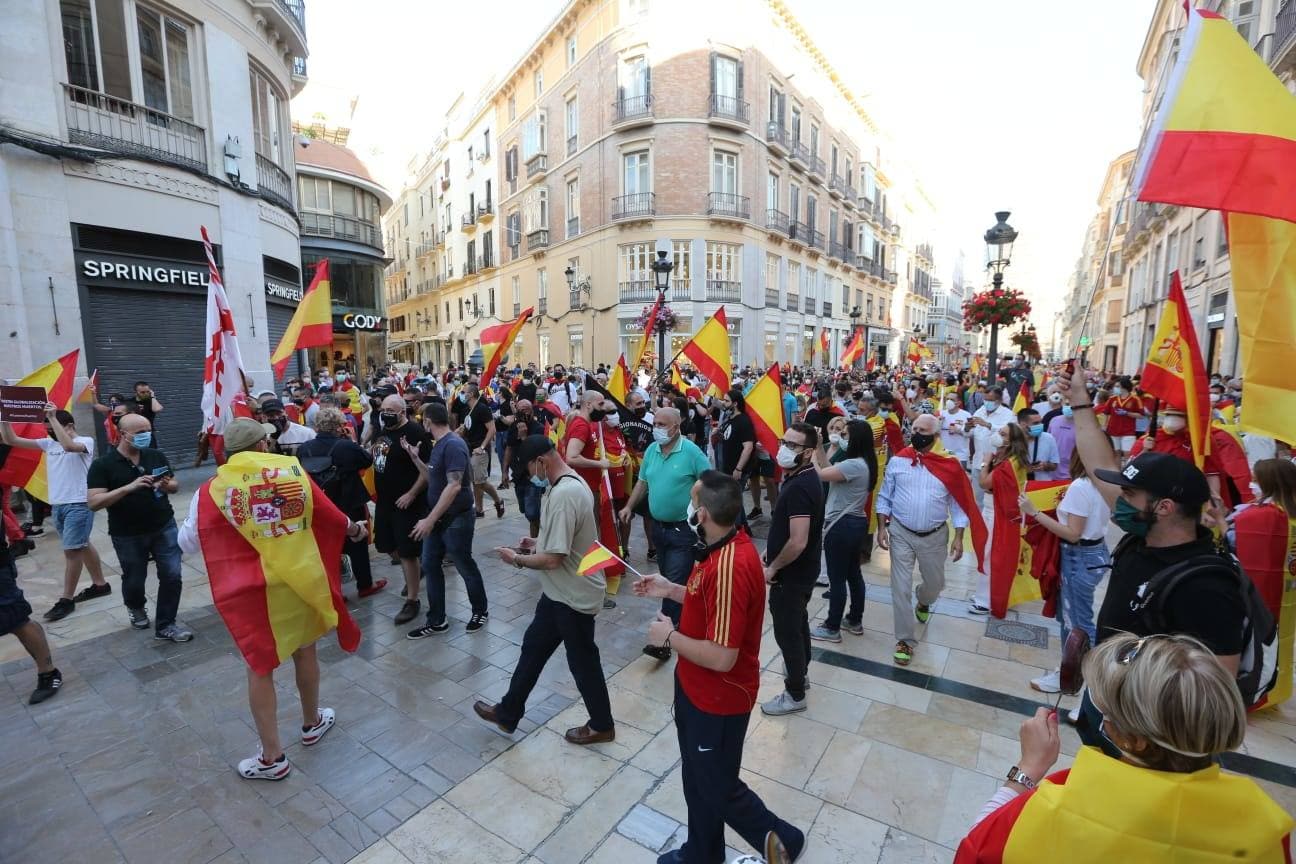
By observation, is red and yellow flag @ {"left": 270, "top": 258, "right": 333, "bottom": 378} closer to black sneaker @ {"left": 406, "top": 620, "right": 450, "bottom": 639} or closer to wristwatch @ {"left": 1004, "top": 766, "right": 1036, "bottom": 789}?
black sneaker @ {"left": 406, "top": 620, "right": 450, "bottom": 639}

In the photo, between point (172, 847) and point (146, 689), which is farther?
point (146, 689)

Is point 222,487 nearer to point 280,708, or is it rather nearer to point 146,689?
point 280,708

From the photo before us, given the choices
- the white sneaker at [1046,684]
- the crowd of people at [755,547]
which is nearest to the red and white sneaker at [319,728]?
the crowd of people at [755,547]

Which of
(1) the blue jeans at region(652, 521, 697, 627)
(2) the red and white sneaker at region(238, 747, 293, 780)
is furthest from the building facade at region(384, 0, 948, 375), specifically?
(2) the red and white sneaker at region(238, 747, 293, 780)

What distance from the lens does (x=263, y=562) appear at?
3350 mm

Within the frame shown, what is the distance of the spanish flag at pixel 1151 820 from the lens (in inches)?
46.0

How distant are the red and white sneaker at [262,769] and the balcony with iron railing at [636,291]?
24.5 meters

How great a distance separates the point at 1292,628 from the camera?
388 cm

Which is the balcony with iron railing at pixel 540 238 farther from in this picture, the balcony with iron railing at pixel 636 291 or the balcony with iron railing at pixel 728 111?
the balcony with iron railing at pixel 728 111

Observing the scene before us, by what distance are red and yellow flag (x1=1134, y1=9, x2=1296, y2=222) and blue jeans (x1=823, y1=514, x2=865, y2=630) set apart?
2895mm

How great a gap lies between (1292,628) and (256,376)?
16190 mm

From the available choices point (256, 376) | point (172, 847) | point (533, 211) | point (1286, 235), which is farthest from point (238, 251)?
point (533, 211)

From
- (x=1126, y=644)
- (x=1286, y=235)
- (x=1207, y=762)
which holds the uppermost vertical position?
(x=1286, y=235)

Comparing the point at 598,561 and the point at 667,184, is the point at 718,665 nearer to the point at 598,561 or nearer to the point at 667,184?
the point at 598,561
